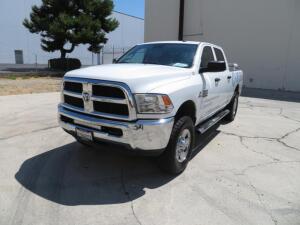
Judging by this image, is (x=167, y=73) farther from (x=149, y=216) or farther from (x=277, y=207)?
(x=277, y=207)

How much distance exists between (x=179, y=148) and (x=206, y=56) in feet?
6.90

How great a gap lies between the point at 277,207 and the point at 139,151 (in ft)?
5.91

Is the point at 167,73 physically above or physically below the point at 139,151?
above

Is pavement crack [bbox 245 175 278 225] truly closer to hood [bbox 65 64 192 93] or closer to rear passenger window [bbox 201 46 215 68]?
hood [bbox 65 64 192 93]

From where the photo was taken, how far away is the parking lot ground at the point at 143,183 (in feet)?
10.7

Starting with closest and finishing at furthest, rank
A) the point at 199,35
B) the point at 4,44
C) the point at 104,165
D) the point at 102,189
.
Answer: the point at 102,189 < the point at 104,165 < the point at 199,35 < the point at 4,44

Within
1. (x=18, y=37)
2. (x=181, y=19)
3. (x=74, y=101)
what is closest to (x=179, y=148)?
(x=74, y=101)

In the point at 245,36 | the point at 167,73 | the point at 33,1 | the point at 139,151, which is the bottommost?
the point at 139,151

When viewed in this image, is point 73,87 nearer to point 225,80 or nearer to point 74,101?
point 74,101

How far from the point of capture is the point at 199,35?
18.1 meters

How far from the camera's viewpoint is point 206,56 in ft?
17.9

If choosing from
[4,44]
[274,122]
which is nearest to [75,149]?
[274,122]

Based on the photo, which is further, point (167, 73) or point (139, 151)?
point (167, 73)

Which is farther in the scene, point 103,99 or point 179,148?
point 179,148
